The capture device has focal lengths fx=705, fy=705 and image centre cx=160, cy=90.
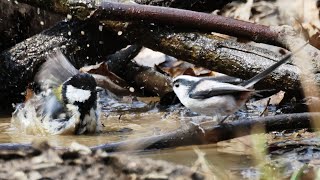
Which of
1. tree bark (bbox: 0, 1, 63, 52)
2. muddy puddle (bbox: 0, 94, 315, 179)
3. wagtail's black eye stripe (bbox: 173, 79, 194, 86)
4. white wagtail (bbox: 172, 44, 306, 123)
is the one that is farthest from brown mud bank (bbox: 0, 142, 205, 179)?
tree bark (bbox: 0, 1, 63, 52)

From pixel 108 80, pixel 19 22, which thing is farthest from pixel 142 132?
pixel 19 22

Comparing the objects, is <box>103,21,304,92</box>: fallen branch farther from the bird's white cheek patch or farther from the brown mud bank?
the brown mud bank

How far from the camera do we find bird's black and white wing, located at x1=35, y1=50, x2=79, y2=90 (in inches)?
228

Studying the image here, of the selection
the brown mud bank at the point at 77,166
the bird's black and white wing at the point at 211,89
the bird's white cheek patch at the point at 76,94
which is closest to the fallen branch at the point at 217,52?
the bird's white cheek patch at the point at 76,94

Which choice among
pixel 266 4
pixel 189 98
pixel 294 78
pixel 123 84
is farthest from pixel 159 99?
pixel 266 4

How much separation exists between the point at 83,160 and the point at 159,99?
4426 millimetres

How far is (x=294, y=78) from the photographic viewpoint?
5273 millimetres

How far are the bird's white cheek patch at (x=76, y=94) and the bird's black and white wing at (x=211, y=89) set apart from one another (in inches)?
48.9

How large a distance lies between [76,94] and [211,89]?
145cm

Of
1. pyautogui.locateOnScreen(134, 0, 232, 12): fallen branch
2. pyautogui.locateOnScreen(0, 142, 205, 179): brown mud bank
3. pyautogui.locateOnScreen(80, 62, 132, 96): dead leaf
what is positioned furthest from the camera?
pyautogui.locateOnScreen(80, 62, 132, 96): dead leaf

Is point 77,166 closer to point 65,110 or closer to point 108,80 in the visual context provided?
point 65,110

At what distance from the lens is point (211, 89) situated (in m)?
4.34

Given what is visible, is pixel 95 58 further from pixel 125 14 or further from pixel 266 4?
pixel 266 4

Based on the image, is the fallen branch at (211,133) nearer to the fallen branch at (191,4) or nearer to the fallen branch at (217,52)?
the fallen branch at (217,52)
